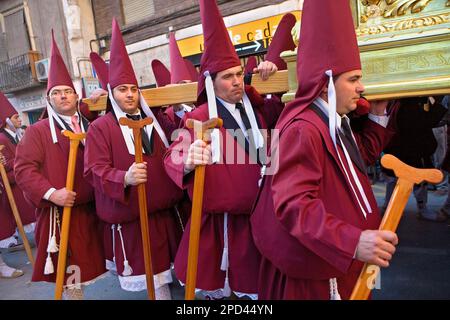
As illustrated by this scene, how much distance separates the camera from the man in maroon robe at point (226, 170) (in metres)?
1.99

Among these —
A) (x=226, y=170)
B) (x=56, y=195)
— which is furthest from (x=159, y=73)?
(x=226, y=170)

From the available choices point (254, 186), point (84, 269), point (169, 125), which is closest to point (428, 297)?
point (254, 186)

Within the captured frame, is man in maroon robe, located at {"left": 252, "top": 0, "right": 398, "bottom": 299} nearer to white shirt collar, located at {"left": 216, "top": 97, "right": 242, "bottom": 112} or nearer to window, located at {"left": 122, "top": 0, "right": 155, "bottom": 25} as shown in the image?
white shirt collar, located at {"left": 216, "top": 97, "right": 242, "bottom": 112}

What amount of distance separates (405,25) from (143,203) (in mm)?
1735

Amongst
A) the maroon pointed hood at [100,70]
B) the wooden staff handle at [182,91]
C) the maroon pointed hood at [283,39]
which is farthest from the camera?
the maroon pointed hood at [100,70]

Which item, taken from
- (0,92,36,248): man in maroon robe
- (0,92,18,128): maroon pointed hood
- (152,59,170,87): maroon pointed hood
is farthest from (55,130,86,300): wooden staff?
(0,92,18,128): maroon pointed hood

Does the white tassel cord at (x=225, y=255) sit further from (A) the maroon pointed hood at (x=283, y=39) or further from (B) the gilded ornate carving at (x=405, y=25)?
(B) the gilded ornate carving at (x=405, y=25)

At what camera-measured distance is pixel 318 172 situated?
1.36 metres

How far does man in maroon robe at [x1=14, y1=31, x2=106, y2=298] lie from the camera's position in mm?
2680

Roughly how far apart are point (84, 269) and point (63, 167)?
803 mm

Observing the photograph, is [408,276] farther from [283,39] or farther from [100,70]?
[100,70]

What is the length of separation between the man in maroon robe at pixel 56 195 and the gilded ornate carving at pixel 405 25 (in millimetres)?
2174

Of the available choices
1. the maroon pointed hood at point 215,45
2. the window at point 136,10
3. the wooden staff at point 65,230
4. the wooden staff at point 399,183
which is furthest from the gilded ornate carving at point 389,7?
the window at point 136,10
